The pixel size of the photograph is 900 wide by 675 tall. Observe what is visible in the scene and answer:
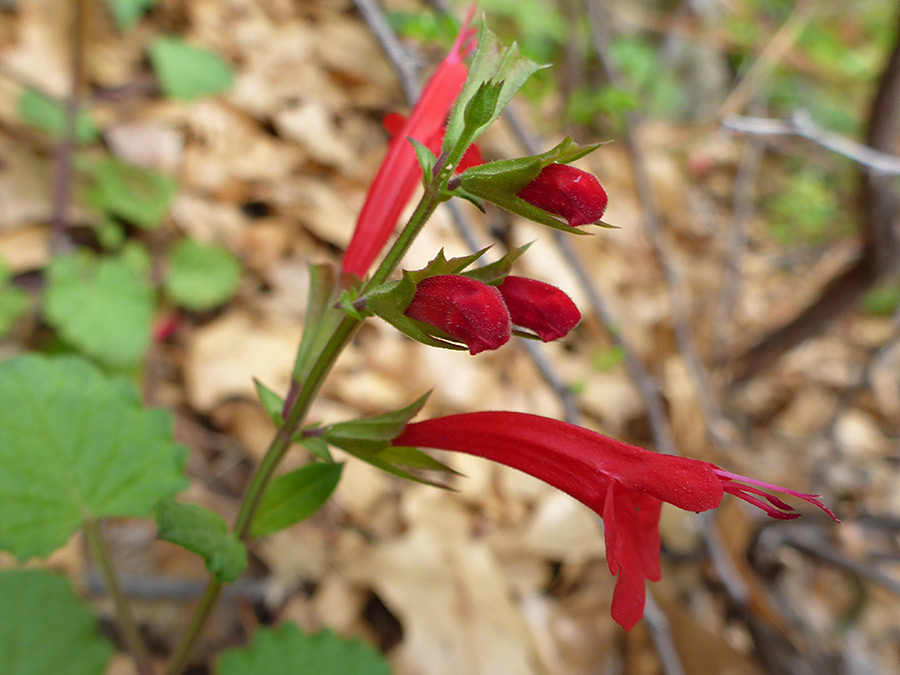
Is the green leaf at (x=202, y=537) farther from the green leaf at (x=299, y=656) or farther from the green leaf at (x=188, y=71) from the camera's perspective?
the green leaf at (x=188, y=71)

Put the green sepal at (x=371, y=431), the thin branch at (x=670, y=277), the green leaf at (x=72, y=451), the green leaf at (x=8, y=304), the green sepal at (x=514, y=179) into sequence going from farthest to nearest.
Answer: the thin branch at (x=670, y=277)
the green leaf at (x=8, y=304)
the green leaf at (x=72, y=451)
the green sepal at (x=371, y=431)
the green sepal at (x=514, y=179)

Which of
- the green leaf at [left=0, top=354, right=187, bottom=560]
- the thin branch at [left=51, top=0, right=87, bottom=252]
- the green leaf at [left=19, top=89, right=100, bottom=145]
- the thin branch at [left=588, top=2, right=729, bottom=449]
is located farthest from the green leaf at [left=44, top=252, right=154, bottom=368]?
the thin branch at [left=588, top=2, right=729, bottom=449]

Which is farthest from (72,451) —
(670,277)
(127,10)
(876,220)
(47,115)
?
(876,220)

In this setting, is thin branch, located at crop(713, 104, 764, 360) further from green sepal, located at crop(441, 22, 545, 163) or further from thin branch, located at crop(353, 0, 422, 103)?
green sepal, located at crop(441, 22, 545, 163)

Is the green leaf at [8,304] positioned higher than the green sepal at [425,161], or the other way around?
the green sepal at [425,161]

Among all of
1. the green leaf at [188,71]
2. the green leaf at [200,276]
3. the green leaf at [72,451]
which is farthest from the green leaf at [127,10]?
the green leaf at [72,451]

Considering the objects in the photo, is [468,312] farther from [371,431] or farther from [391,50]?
[391,50]
